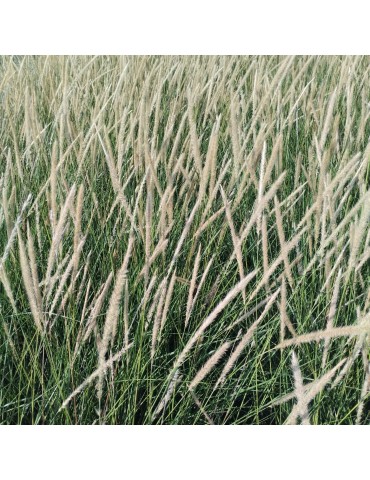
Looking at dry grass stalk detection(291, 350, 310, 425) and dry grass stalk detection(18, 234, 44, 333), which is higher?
dry grass stalk detection(18, 234, 44, 333)

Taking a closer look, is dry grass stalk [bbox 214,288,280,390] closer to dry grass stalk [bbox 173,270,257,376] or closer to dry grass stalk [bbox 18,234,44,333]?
dry grass stalk [bbox 173,270,257,376]

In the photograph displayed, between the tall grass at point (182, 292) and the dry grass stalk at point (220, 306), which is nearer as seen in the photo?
the dry grass stalk at point (220, 306)

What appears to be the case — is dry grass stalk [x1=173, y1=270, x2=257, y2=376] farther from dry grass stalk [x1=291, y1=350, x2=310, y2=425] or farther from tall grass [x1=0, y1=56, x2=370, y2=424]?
dry grass stalk [x1=291, y1=350, x2=310, y2=425]

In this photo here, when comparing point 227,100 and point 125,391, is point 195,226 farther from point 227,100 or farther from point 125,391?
point 227,100

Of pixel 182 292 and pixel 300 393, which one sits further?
pixel 182 292

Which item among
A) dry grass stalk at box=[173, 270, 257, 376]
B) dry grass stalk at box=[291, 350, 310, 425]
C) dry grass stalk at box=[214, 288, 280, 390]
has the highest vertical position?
dry grass stalk at box=[173, 270, 257, 376]

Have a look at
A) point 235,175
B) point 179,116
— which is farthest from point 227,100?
point 235,175

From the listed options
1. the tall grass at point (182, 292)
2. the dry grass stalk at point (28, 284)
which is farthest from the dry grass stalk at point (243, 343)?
the dry grass stalk at point (28, 284)

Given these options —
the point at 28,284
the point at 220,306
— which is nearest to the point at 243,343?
the point at 220,306

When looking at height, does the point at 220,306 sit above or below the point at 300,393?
above

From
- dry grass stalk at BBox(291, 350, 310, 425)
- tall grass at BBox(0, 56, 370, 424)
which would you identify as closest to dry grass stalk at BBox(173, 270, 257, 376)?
tall grass at BBox(0, 56, 370, 424)

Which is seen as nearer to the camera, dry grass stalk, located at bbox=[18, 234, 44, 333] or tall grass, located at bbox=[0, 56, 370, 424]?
dry grass stalk, located at bbox=[18, 234, 44, 333]

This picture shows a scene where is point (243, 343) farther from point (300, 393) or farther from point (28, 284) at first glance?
point (28, 284)

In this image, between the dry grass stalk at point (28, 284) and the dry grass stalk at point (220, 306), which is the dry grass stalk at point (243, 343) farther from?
the dry grass stalk at point (28, 284)
